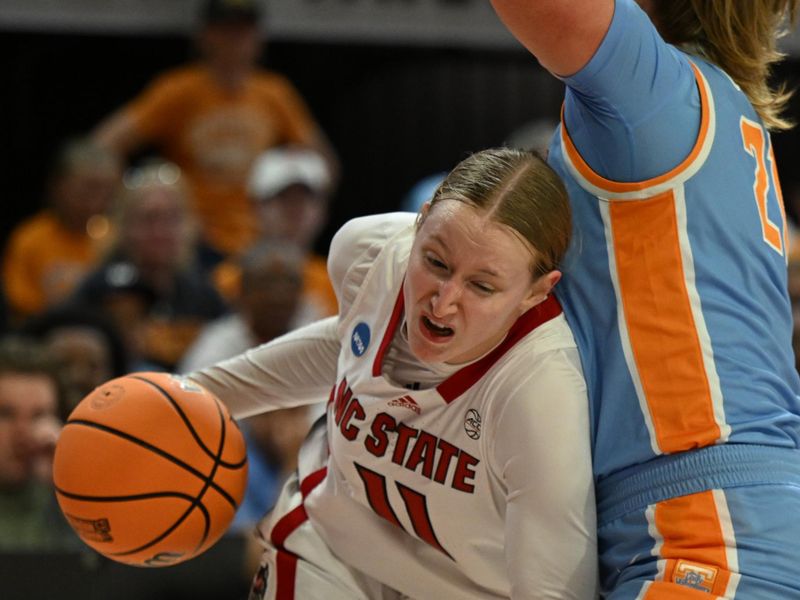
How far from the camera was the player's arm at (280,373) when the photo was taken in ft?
10.1

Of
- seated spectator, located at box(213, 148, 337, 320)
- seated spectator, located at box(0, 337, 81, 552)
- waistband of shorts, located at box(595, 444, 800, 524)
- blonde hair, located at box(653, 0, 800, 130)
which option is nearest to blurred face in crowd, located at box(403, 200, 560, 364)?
waistband of shorts, located at box(595, 444, 800, 524)

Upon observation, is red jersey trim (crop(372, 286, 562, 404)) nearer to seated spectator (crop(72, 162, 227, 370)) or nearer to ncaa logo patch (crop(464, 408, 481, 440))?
ncaa logo patch (crop(464, 408, 481, 440))

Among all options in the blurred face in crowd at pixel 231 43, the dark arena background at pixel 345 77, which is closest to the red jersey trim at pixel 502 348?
the blurred face in crowd at pixel 231 43

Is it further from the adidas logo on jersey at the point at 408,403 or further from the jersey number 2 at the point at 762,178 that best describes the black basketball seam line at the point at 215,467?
the jersey number 2 at the point at 762,178

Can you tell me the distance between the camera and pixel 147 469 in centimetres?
285

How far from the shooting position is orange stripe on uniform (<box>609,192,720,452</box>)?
2365 mm

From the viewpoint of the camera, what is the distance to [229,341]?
5.32m

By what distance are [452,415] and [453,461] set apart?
0.30 ft

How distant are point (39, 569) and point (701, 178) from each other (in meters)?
2.91

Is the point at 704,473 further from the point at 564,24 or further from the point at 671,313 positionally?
the point at 564,24

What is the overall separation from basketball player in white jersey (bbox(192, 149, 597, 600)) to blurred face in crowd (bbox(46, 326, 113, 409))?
6.95 ft

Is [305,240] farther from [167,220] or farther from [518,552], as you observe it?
[518,552]

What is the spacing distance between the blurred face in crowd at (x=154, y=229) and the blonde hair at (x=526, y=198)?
3523 mm

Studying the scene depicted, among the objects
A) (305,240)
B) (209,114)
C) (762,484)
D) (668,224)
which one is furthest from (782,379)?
(209,114)
